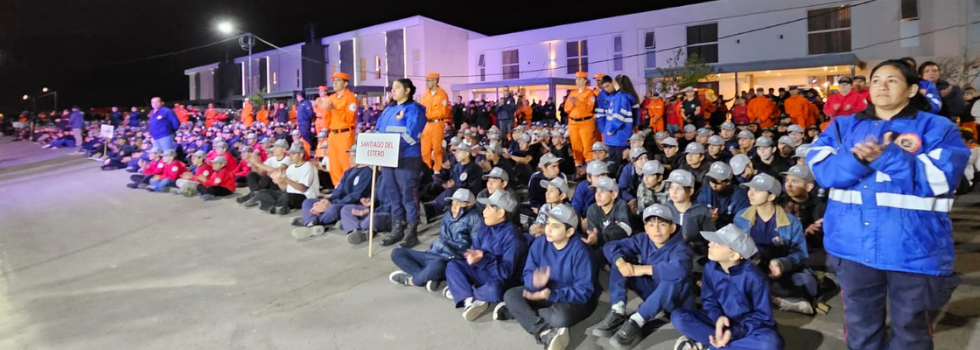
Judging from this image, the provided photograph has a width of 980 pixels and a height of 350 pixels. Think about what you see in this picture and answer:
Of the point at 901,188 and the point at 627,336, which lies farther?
the point at 627,336

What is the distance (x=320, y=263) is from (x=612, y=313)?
3366 mm

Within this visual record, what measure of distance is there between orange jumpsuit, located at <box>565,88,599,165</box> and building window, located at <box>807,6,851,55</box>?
16461 mm

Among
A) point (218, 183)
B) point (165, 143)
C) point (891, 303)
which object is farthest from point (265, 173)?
point (891, 303)

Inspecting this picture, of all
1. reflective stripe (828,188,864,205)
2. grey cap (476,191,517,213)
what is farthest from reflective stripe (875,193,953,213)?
grey cap (476,191,517,213)

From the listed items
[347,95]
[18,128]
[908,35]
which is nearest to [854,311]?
[347,95]

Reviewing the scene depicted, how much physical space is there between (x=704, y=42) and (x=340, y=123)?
757 inches

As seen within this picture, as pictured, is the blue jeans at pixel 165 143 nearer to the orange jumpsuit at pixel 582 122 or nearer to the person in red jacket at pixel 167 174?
the person in red jacket at pixel 167 174

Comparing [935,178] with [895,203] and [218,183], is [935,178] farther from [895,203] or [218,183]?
[218,183]

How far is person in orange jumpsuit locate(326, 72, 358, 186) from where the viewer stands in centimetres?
845

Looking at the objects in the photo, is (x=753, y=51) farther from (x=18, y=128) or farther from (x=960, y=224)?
(x=18, y=128)

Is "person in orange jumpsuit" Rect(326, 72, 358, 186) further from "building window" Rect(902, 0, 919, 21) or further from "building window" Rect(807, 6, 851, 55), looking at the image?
"building window" Rect(902, 0, 919, 21)

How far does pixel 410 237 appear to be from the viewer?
21.4 feet

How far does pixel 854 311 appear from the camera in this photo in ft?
9.11

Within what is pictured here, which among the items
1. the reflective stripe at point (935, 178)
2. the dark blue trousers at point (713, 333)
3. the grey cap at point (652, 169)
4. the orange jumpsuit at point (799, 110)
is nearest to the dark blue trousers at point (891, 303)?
the reflective stripe at point (935, 178)
